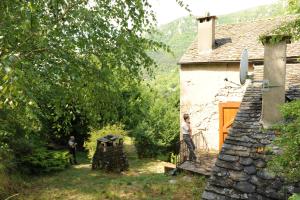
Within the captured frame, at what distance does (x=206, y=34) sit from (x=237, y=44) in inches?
58.9

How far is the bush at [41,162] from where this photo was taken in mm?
13508

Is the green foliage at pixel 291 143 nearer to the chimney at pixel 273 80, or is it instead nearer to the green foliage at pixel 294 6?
the green foliage at pixel 294 6

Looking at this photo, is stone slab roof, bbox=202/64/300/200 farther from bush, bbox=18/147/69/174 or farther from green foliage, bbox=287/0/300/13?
bush, bbox=18/147/69/174

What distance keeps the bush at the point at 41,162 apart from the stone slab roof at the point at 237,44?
725cm

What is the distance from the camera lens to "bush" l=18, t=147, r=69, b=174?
13508mm

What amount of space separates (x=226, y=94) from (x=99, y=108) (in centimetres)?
823

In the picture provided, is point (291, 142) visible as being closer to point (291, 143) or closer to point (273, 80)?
point (291, 143)

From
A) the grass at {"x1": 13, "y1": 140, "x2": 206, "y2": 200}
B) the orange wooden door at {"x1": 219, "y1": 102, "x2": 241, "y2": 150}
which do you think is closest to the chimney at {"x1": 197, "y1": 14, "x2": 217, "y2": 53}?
the orange wooden door at {"x1": 219, "y1": 102, "x2": 241, "y2": 150}

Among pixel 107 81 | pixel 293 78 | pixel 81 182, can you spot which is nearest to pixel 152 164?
pixel 81 182

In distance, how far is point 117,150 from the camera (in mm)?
14859

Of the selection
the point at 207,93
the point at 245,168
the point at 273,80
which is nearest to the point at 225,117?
the point at 207,93

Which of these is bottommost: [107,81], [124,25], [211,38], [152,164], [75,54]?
[152,164]

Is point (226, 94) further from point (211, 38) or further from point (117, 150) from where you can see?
point (117, 150)

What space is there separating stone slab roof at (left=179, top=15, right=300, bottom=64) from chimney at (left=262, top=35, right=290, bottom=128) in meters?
6.92
